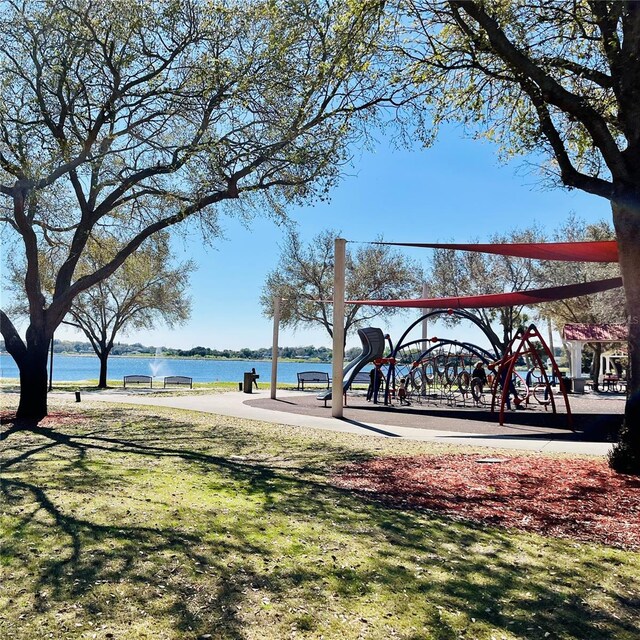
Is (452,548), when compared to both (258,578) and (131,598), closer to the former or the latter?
(258,578)

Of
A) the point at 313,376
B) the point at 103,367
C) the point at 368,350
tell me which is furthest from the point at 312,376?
the point at 368,350

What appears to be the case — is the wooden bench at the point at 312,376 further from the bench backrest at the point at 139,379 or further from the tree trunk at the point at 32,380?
the tree trunk at the point at 32,380

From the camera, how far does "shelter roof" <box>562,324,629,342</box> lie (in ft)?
89.7

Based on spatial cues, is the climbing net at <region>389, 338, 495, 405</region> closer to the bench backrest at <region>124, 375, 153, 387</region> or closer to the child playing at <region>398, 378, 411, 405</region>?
the child playing at <region>398, 378, 411, 405</region>

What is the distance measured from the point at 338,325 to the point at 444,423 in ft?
11.0

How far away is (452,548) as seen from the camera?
4.33 metres

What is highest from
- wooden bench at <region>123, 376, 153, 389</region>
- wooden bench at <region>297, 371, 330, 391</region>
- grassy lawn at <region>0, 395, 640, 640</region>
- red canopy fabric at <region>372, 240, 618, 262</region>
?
red canopy fabric at <region>372, 240, 618, 262</region>

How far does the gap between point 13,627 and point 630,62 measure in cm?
801

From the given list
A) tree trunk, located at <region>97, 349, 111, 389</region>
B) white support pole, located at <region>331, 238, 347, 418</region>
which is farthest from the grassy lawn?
tree trunk, located at <region>97, 349, 111, 389</region>

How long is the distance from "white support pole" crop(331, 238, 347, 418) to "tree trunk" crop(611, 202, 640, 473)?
7448 mm

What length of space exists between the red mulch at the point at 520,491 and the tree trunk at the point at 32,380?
762 cm

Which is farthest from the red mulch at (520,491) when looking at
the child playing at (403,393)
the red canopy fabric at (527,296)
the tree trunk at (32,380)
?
the child playing at (403,393)

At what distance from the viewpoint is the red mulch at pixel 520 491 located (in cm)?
504

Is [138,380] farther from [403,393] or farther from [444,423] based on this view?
[444,423]
